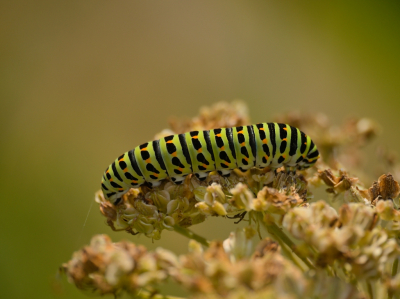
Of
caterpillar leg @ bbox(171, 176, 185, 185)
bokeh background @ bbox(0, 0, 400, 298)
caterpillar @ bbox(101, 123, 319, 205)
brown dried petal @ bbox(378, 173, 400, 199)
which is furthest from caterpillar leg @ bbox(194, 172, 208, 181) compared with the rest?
bokeh background @ bbox(0, 0, 400, 298)

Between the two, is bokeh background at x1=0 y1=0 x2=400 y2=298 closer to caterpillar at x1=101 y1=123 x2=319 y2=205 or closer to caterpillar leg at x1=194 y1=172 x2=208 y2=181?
caterpillar at x1=101 y1=123 x2=319 y2=205

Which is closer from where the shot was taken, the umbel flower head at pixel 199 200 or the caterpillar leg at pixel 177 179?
the umbel flower head at pixel 199 200

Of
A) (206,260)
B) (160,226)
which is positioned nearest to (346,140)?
(160,226)

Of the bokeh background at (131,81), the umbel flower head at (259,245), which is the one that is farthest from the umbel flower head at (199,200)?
the bokeh background at (131,81)

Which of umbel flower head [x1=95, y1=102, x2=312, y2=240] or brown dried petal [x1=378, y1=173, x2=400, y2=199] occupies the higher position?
brown dried petal [x1=378, y1=173, x2=400, y2=199]

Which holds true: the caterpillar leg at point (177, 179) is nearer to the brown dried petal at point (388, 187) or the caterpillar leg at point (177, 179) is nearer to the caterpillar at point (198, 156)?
the caterpillar at point (198, 156)

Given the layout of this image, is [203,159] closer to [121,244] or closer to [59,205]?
[121,244]
